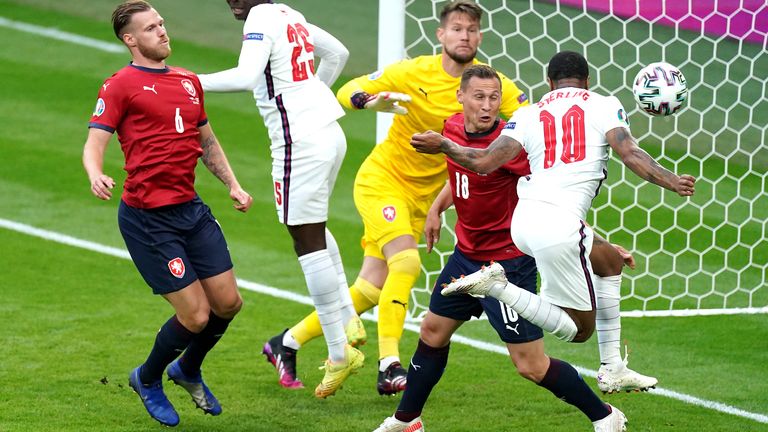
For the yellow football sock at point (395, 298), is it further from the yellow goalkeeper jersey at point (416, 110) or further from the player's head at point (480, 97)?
the player's head at point (480, 97)

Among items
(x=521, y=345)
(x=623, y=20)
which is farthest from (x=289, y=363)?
(x=623, y=20)

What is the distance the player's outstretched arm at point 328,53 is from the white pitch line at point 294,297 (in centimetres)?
195

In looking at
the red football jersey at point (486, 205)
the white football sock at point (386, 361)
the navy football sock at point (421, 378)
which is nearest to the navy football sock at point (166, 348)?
the navy football sock at point (421, 378)

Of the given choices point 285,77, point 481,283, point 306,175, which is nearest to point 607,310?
point 481,283

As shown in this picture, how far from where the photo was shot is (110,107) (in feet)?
19.2

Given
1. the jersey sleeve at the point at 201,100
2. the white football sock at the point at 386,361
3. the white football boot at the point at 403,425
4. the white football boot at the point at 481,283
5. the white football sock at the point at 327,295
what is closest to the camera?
the white football boot at the point at 481,283

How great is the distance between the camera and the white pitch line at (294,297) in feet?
22.0

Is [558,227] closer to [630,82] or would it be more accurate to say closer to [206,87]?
[206,87]

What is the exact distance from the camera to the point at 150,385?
6238mm

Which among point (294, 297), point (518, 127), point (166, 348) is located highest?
point (518, 127)

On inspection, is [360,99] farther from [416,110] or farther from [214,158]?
[214,158]

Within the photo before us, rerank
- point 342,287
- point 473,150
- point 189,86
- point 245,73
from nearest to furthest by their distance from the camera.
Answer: point 473,150
point 189,86
point 245,73
point 342,287

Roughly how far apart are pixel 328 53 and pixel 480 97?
1541 millimetres

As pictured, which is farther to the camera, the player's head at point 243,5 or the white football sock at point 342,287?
the white football sock at point 342,287
